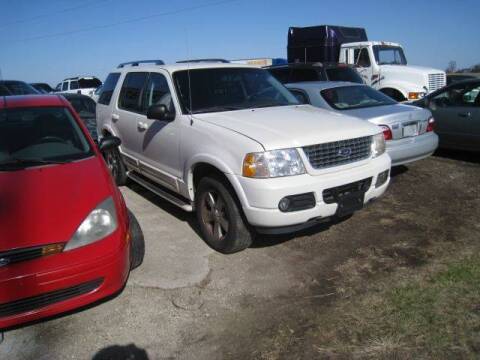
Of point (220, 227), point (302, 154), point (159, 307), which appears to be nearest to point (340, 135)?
point (302, 154)

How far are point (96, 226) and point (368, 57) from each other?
38.3ft

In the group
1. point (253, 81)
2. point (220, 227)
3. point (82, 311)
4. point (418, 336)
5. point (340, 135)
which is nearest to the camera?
point (418, 336)

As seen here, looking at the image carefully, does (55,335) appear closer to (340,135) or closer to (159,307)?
(159,307)

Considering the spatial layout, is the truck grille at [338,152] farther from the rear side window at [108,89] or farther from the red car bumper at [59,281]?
the rear side window at [108,89]

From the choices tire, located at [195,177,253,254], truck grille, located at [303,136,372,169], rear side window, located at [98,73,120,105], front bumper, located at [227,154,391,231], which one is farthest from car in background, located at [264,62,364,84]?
front bumper, located at [227,154,391,231]

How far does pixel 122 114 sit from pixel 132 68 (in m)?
0.68

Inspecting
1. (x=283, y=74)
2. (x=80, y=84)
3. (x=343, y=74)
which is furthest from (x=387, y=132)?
(x=80, y=84)

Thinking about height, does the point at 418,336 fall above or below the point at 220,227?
below

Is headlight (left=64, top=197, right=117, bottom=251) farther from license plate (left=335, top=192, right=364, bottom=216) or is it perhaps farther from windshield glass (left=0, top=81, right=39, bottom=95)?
windshield glass (left=0, top=81, right=39, bottom=95)

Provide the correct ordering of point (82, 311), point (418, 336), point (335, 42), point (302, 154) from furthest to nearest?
point (335, 42), point (302, 154), point (82, 311), point (418, 336)

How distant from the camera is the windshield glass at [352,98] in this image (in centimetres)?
656

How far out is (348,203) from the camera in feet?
12.5

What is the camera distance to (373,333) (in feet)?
9.16

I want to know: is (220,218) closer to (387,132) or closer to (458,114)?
(387,132)
